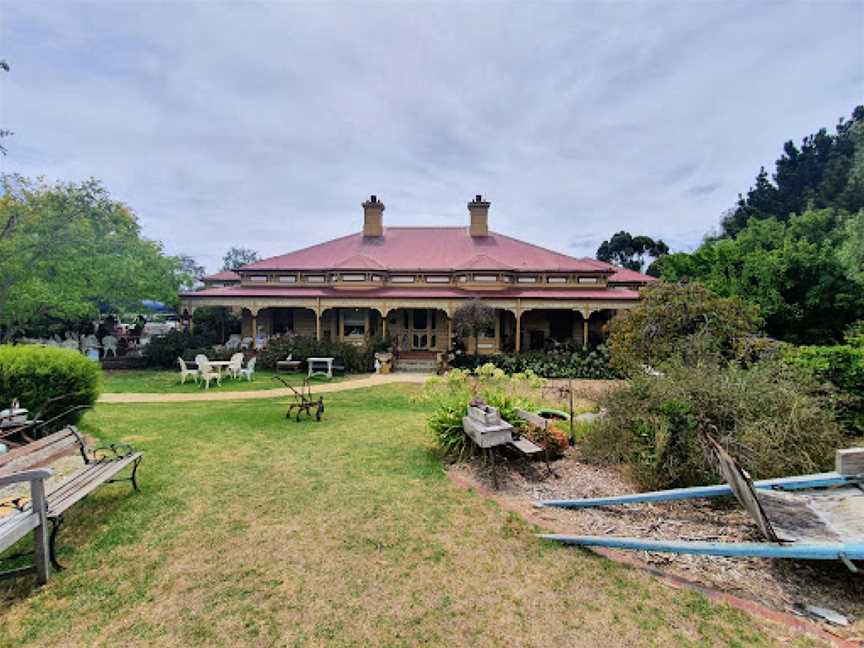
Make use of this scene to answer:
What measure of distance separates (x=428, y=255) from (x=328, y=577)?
20.1 m

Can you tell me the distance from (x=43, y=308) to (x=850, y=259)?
29478 millimetres

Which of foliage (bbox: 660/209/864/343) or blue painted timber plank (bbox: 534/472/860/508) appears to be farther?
foliage (bbox: 660/209/864/343)

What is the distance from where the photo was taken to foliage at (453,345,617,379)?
14828 millimetres

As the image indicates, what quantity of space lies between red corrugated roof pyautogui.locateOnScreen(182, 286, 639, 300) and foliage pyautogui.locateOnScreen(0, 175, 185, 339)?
2.49m

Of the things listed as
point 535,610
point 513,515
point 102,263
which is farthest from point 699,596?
point 102,263

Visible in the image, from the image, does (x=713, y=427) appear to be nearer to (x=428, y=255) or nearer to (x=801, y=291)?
(x=801, y=291)

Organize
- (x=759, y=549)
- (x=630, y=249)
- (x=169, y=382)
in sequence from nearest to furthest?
1. (x=759, y=549)
2. (x=169, y=382)
3. (x=630, y=249)

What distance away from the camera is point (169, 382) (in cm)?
1321

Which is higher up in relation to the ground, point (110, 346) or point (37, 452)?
point (110, 346)

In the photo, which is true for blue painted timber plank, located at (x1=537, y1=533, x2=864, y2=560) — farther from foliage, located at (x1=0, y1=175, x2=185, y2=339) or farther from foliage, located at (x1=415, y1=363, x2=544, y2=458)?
A: foliage, located at (x1=0, y1=175, x2=185, y2=339)

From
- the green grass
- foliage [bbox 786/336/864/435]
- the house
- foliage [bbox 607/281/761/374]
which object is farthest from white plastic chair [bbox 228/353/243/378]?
foliage [bbox 786/336/864/435]

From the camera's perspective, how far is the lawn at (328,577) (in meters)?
2.73

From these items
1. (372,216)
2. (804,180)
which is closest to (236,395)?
(372,216)

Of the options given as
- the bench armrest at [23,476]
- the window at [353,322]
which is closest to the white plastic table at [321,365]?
the window at [353,322]
